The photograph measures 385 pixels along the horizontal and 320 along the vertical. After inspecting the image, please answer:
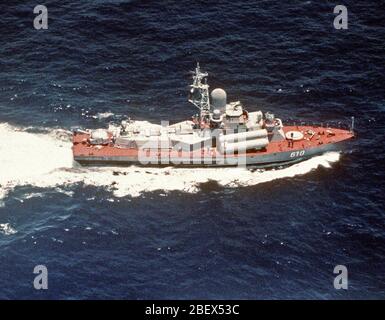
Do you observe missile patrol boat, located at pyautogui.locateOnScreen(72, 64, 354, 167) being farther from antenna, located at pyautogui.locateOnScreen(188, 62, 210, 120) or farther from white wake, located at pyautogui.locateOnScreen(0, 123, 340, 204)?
white wake, located at pyautogui.locateOnScreen(0, 123, 340, 204)

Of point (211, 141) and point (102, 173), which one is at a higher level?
point (211, 141)

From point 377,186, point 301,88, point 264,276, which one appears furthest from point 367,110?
point 264,276

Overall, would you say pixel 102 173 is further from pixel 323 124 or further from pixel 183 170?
pixel 323 124

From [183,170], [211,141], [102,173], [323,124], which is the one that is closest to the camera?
[102,173]

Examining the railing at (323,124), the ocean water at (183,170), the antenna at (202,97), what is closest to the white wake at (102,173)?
the ocean water at (183,170)

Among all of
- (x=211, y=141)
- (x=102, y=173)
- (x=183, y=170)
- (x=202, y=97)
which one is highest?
(x=202, y=97)

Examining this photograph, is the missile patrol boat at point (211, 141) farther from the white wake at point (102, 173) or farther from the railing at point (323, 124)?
the railing at point (323, 124)

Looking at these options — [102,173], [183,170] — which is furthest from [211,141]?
[102,173]
